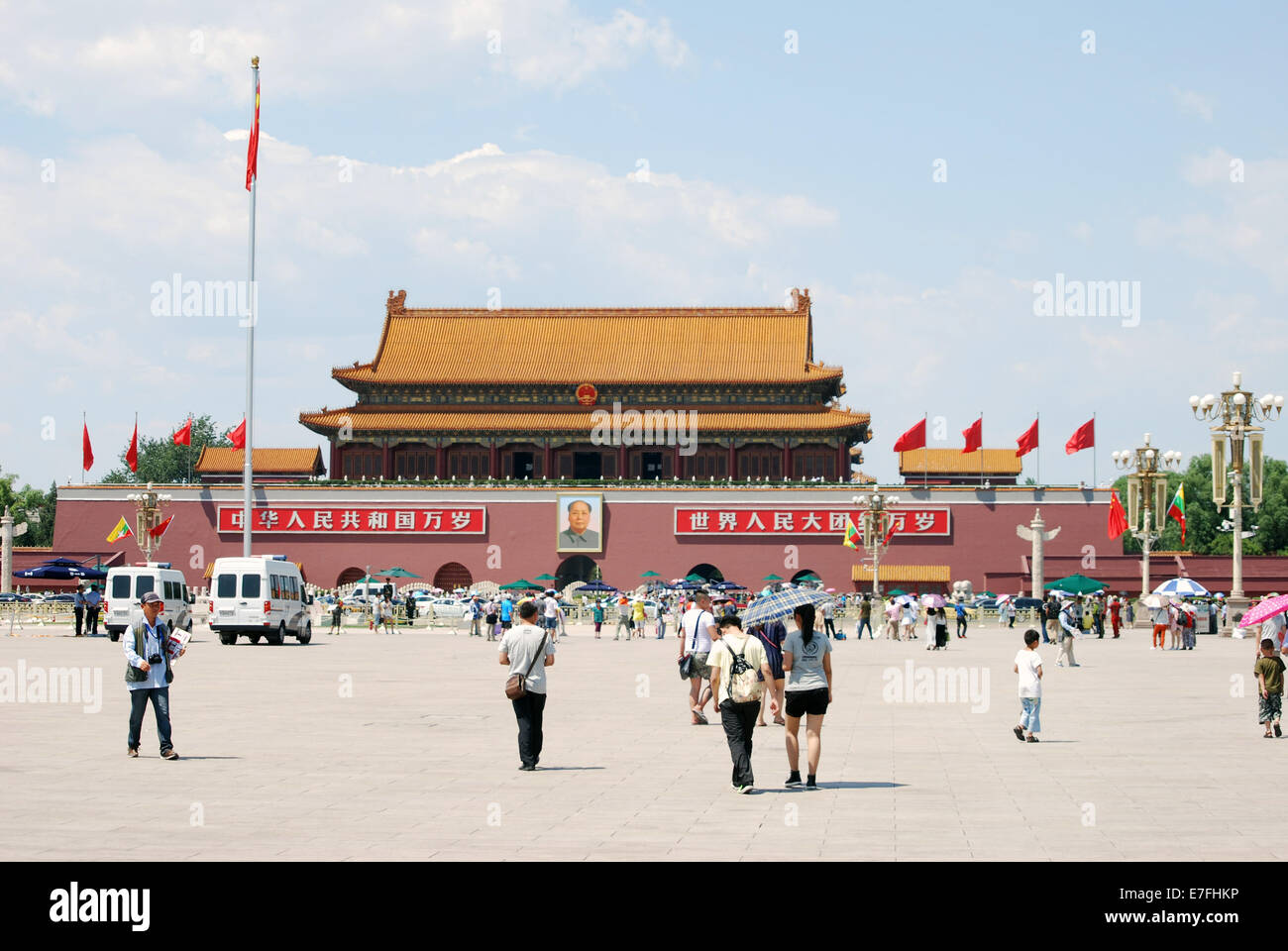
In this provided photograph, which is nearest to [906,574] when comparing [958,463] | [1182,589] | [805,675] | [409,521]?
[958,463]

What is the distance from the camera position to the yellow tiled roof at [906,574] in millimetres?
64125

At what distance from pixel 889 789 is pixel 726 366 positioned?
190 ft

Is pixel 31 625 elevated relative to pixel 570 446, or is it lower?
lower

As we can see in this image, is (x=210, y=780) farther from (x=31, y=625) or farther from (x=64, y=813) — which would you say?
(x=31, y=625)

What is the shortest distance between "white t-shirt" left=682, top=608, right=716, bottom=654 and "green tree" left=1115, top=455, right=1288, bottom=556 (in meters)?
74.1

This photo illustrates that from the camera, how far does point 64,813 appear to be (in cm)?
1025

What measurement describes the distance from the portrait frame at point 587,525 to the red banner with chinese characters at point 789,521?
3.40 m

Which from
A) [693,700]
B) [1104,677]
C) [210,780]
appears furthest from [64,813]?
[1104,677]

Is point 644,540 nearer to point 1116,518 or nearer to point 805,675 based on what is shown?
point 1116,518

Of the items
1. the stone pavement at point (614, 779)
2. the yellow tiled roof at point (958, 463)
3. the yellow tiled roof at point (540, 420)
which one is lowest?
the stone pavement at point (614, 779)

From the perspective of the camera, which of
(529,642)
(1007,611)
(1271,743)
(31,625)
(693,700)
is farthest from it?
(1007,611)

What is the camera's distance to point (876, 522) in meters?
56.4

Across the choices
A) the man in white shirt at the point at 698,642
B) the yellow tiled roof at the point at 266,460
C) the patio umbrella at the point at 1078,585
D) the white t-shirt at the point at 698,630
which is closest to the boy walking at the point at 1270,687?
the man in white shirt at the point at 698,642

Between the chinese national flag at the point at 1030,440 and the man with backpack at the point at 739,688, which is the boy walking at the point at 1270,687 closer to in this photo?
the man with backpack at the point at 739,688
